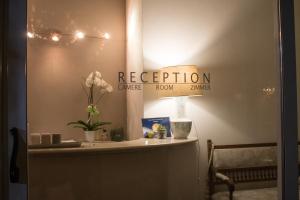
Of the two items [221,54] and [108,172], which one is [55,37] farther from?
[108,172]

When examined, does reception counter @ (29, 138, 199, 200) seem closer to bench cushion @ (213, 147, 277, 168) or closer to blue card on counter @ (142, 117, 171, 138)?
blue card on counter @ (142, 117, 171, 138)

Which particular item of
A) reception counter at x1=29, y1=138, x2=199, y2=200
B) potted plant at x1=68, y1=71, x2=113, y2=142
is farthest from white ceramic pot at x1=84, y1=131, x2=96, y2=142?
reception counter at x1=29, y1=138, x2=199, y2=200

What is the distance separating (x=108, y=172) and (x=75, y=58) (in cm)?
178

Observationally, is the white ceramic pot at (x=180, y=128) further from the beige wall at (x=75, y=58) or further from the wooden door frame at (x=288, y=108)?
the wooden door frame at (x=288, y=108)

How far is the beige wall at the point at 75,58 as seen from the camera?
3037 millimetres

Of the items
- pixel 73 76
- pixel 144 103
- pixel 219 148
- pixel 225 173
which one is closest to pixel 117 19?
pixel 73 76

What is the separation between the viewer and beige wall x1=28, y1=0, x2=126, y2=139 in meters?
3.04

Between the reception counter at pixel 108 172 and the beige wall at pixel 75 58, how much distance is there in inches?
47.3

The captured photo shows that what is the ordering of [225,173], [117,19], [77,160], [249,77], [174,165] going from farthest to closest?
[117,19] < [249,77] < [225,173] < [174,165] < [77,160]

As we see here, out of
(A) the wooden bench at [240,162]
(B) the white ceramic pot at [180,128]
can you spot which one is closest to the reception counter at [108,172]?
(B) the white ceramic pot at [180,128]

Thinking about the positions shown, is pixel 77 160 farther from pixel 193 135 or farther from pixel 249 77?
pixel 249 77

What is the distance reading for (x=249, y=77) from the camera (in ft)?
10.00

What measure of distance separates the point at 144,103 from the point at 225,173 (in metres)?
1.03

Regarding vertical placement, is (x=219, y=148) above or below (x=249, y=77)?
below
